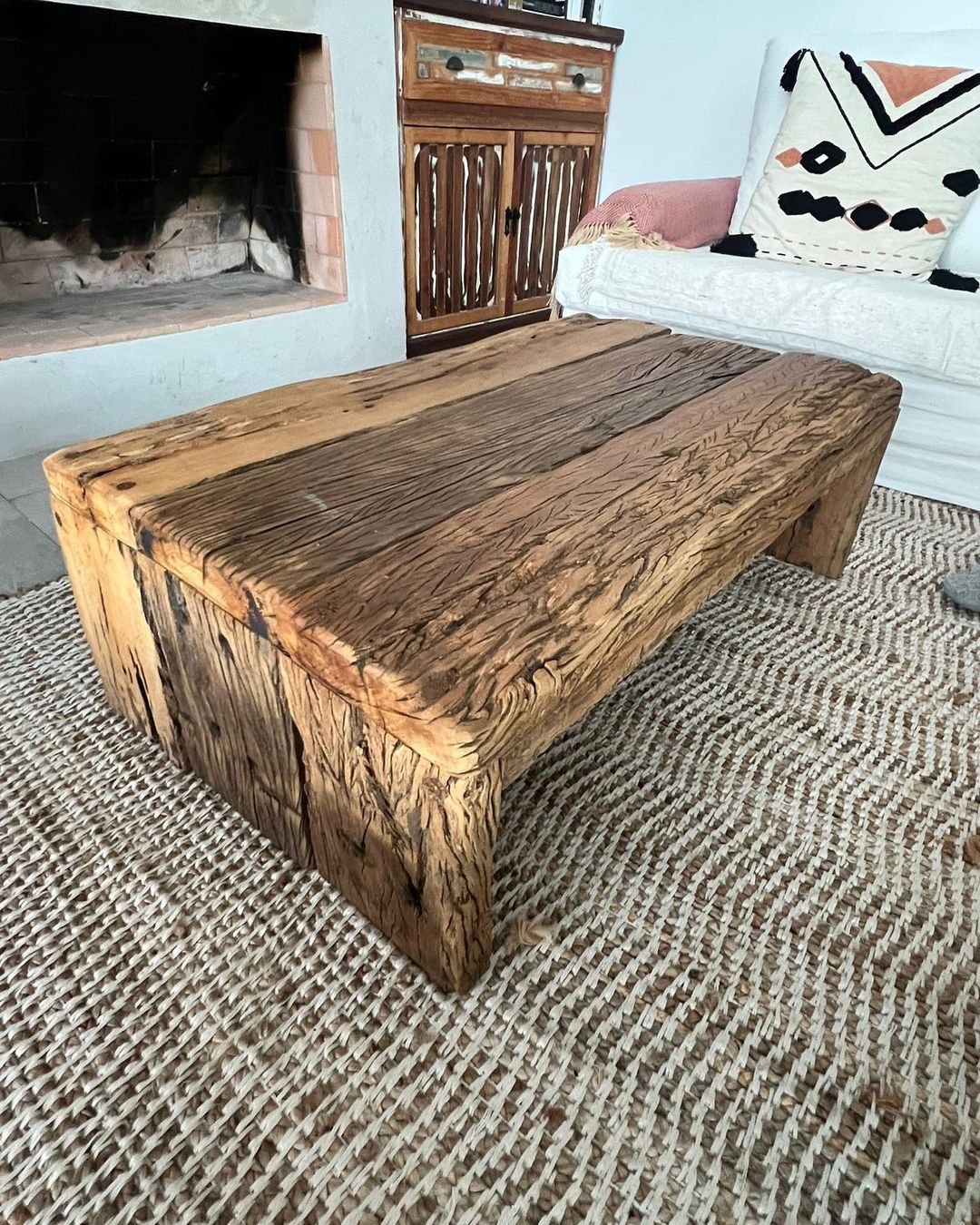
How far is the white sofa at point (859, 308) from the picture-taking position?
163 centimetres

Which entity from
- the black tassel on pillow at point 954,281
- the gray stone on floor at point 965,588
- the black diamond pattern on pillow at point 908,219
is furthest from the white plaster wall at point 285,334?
the gray stone on floor at point 965,588

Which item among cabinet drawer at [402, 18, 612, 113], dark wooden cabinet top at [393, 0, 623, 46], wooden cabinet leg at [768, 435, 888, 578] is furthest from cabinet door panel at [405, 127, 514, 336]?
wooden cabinet leg at [768, 435, 888, 578]

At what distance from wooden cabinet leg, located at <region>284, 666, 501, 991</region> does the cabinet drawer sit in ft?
7.07

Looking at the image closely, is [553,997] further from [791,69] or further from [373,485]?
[791,69]

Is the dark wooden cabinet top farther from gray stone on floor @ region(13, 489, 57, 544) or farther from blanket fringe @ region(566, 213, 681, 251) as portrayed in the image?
gray stone on floor @ region(13, 489, 57, 544)

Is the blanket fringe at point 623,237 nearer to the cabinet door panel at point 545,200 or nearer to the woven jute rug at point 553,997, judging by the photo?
the cabinet door panel at point 545,200

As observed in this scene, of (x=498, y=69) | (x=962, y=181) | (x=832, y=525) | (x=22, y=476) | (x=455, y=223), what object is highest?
(x=498, y=69)

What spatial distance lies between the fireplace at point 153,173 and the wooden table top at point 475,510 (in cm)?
117

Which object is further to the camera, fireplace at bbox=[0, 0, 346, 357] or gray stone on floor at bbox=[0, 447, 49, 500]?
fireplace at bbox=[0, 0, 346, 357]

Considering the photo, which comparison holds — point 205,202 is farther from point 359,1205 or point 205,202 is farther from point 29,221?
point 359,1205

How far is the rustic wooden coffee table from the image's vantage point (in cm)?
66

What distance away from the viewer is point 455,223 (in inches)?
100

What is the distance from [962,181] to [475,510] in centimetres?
170

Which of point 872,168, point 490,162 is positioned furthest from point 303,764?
point 490,162
